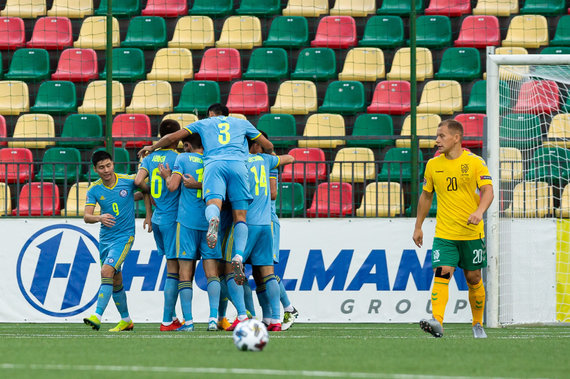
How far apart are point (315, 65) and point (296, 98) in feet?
2.78

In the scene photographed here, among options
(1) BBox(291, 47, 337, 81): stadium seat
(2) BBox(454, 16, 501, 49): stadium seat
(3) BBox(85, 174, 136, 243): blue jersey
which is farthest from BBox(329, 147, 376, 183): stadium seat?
(2) BBox(454, 16, 501, 49): stadium seat

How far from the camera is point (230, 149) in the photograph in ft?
28.5

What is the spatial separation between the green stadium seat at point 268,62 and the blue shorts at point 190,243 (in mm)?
6981

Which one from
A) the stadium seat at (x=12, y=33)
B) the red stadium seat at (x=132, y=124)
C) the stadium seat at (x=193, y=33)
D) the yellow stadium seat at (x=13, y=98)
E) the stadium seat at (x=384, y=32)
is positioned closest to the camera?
the red stadium seat at (x=132, y=124)

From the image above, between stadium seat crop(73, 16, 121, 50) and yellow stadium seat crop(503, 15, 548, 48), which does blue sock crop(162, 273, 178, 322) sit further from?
yellow stadium seat crop(503, 15, 548, 48)

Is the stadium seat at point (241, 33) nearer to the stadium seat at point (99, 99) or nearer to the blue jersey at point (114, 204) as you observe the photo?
the stadium seat at point (99, 99)

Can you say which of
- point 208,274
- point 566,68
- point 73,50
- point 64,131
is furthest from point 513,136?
point 73,50

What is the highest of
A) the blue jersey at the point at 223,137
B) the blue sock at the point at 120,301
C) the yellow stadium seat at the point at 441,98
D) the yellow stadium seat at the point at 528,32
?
the yellow stadium seat at the point at 528,32

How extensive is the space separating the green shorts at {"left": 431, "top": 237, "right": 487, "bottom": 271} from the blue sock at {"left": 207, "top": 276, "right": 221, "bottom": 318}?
2.00 metres

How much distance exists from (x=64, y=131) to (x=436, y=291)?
8.17 m

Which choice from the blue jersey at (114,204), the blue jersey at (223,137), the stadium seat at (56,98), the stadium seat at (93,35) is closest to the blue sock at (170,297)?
the blue jersey at (114,204)

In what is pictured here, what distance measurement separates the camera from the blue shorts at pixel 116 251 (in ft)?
30.8

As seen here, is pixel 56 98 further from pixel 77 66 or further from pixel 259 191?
pixel 259 191

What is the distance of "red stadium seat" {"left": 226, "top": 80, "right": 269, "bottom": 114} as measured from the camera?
15.1 m
